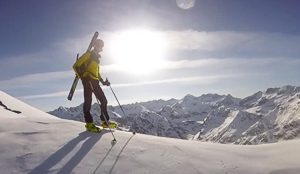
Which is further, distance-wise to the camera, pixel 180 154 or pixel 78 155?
pixel 180 154

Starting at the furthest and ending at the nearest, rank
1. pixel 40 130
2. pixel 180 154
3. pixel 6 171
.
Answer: pixel 40 130, pixel 180 154, pixel 6 171

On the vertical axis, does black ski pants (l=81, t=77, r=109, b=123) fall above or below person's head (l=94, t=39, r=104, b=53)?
below

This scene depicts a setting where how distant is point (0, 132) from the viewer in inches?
516

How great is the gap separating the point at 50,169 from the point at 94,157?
1.42 meters

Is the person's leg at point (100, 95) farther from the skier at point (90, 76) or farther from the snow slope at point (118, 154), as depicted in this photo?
the snow slope at point (118, 154)

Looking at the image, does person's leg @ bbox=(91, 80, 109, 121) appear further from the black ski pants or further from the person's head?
the person's head

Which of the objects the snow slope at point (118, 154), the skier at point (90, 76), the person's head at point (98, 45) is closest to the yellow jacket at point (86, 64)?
the skier at point (90, 76)

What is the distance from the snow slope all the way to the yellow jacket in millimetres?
2109

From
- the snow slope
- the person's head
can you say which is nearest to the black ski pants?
the snow slope

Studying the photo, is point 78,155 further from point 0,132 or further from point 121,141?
point 0,132

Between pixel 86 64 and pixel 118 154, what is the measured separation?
14.7 feet

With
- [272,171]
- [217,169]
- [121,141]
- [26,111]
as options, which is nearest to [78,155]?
[121,141]

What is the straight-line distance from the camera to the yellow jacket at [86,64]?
14859 millimetres

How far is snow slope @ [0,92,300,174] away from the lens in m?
10.8
